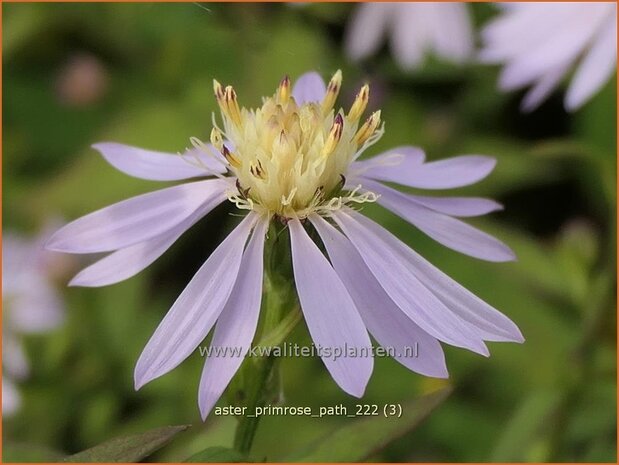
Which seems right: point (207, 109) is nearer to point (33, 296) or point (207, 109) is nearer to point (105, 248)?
point (33, 296)

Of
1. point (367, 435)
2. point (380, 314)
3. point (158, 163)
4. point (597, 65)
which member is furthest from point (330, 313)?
point (597, 65)

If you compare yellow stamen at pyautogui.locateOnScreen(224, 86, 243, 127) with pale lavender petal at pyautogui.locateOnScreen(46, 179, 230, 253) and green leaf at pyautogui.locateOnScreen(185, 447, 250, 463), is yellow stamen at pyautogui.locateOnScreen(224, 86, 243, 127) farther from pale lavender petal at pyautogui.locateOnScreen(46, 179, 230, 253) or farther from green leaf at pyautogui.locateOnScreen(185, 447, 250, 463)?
green leaf at pyautogui.locateOnScreen(185, 447, 250, 463)

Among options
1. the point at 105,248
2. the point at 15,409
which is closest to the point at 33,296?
the point at 15,409

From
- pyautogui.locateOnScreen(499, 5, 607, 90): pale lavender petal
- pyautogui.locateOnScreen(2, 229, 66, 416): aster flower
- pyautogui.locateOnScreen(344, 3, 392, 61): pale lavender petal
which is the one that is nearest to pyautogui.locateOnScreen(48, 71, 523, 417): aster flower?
pyautogui.locateOnScreen(499, 5, 607, 90): pale lavender petal

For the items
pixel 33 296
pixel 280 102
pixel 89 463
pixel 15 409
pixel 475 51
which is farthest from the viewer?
pixel 475 51

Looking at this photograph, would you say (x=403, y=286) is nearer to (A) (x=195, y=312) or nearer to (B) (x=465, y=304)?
(B) (x=465, y=304)

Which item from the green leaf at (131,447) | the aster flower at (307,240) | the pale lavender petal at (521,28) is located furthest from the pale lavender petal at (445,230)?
the pale lavender petal at (521,28)

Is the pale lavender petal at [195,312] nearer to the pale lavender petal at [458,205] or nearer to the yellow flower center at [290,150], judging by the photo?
the yellow flower center at [290,150]
